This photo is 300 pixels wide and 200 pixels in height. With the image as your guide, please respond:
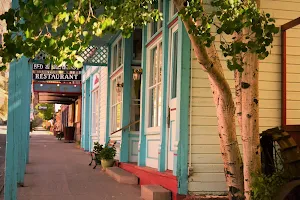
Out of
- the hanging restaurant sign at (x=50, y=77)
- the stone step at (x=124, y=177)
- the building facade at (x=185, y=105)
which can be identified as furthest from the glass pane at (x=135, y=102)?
the hanging restaurant sign at (x=50, y=77)

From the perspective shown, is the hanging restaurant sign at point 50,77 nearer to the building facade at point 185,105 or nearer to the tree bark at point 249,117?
the building facade at point 185,105

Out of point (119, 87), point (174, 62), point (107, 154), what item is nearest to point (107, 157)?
point (107, 154)

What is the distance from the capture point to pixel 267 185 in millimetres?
4754

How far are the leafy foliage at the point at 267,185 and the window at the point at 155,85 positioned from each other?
3.68 m

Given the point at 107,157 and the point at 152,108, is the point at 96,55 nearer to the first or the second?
the point at 107,157

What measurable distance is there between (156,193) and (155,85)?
2.51 metres

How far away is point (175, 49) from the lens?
7.34 metres

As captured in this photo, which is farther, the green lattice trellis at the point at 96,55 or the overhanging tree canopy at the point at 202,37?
the green lattice trellis at the point at 96,55

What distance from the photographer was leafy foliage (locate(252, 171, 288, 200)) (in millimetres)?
4652

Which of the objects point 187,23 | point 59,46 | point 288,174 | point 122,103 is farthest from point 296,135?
point 122,103

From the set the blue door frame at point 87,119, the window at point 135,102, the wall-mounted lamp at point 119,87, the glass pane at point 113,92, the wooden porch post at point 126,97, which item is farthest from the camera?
the blue door frame at point 87,119

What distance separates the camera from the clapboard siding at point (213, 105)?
6.26 meters

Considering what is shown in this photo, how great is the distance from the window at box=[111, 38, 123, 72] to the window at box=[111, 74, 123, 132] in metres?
0.38

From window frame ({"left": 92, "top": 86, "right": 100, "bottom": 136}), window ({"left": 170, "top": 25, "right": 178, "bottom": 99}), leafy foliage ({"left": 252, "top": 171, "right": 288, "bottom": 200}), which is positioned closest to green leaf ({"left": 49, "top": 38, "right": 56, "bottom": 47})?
leafy foliage ({"left": 252, "top": 171, "right": 288, "bottom": 200})
